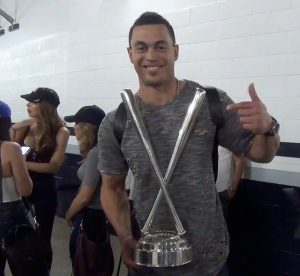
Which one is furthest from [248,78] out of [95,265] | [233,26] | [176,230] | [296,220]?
[176,230]

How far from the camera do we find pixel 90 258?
1.95 meters

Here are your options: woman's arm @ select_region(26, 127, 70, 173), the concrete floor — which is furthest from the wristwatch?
the concrete floor

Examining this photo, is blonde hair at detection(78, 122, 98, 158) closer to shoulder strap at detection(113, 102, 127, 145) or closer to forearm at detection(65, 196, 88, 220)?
forearm at detection(65, 196, 88, 220)

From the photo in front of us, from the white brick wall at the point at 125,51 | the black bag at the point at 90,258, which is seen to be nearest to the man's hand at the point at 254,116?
the black bag at the point at 90,258

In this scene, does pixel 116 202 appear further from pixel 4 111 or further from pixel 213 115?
pixel 4 111

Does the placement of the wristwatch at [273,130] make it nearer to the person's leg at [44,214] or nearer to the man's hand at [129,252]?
the man's hand at [129,252]

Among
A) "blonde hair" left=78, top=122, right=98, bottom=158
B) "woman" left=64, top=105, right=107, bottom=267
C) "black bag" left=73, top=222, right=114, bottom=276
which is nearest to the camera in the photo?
"black bag" left=73, top=222, right=114, bottom=276

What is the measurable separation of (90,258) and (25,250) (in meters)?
0.31

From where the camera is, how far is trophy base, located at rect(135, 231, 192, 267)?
3.39 ft

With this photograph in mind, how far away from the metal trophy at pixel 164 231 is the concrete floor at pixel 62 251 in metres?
1.93

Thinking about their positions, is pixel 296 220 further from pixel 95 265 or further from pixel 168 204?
pixel 168 204

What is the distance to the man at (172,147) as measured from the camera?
1.14 meters

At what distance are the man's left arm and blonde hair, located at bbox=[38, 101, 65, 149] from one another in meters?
1.78

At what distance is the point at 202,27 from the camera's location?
2760 mm
